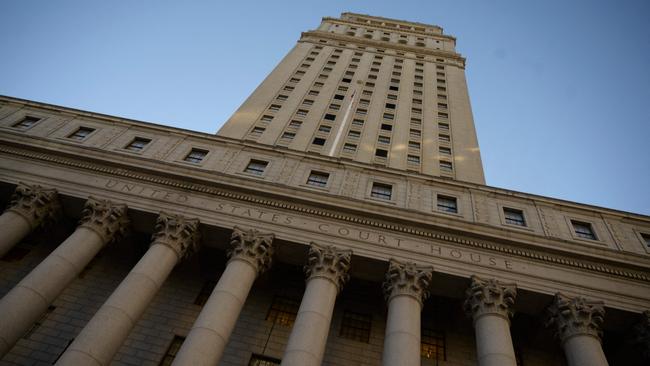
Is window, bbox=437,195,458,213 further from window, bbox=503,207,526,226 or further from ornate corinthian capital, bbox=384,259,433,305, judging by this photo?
ornate corinthian capital, bbox=384,259,433,305

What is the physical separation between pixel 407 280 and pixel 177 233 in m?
10.7

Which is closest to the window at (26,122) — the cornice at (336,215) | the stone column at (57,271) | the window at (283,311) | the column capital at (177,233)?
the cornice at (336,215)

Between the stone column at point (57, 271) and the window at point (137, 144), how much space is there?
6019 mm

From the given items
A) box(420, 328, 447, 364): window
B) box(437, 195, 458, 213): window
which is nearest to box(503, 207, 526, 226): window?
box(437, 195, 458, 213): window

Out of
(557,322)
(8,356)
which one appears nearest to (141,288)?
(8,356)

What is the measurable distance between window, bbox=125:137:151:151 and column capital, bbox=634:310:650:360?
89.3 ft

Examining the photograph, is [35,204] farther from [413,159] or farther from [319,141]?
[413,159]

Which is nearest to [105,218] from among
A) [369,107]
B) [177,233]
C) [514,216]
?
[177,233]

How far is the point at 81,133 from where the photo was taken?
27141 mm

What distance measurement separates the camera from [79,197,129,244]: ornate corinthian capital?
19.9 metres

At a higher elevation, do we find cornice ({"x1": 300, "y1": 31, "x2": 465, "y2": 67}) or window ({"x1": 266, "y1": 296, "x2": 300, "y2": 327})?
cornice ({"x1": 300, "y1": 31, "x2": 465, "y2": 67})

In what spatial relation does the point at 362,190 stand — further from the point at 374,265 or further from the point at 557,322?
the point at 557,322

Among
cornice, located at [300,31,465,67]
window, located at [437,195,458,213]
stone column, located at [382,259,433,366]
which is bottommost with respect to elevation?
stone column, located at [382,259,433,366]

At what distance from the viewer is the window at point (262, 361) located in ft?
60.8
